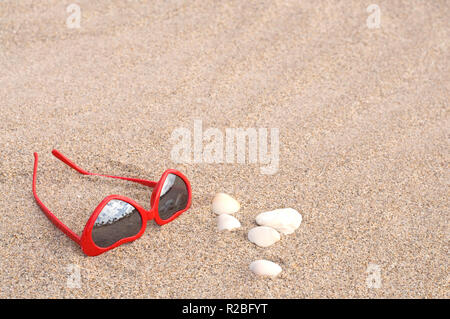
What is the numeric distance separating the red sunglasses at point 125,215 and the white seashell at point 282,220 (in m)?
0.30

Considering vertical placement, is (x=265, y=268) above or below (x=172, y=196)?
below

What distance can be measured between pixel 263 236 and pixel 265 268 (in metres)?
0.16

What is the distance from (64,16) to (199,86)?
1166 mm

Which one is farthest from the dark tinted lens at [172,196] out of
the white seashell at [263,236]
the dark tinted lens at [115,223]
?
the white seashell at [263,236]

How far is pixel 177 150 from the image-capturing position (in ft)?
7.90

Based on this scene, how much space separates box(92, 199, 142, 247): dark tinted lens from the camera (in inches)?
68.3

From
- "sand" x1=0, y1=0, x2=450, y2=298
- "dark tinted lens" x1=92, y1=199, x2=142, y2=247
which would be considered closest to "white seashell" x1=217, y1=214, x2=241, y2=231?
"sand" x1=0, y1=0, x2=450, y2=298

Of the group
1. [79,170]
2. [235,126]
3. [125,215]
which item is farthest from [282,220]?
[79,170]

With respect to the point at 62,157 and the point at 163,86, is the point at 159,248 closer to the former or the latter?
the point at 62,157

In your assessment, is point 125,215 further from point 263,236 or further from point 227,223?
point 263,236

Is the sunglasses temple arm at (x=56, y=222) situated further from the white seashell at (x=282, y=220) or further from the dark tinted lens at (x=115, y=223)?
the white seashell at (x=282, y=220)

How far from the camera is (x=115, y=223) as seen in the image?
5.80 feet

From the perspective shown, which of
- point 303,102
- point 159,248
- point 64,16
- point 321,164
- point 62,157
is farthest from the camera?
point 64,16

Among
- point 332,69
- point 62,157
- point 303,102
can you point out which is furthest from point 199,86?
point 62,157
